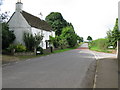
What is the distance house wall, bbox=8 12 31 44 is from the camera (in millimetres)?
31062

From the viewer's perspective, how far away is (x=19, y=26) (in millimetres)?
31344

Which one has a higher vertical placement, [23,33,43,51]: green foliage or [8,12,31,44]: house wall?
[8,12,31,44]: house wall

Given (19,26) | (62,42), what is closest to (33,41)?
(19,26)

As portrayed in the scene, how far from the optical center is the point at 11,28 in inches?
1258

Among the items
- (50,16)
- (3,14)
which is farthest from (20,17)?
(50,16)

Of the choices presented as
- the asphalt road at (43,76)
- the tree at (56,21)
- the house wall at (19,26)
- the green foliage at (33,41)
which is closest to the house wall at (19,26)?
the house wall at (19,26)

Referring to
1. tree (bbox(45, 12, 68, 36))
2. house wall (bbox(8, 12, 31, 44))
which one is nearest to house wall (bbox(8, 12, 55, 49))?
house wall (bbox(8, 12, 31, 44))

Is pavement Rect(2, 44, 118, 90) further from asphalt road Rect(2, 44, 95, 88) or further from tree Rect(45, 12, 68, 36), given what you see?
tree Rect(45, 12, 68, 36)

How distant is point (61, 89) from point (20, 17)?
91.1 feet

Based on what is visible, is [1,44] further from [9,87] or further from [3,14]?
[9,87]

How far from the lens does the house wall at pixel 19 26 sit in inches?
1223

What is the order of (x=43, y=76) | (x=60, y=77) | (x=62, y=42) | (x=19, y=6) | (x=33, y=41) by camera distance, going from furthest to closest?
(x=62, y=42), (x=19, y=6), (x=33, y=41), (x=43, y=76), (x=60, y=77)

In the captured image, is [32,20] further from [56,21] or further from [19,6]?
[56,21]

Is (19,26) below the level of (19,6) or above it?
below
